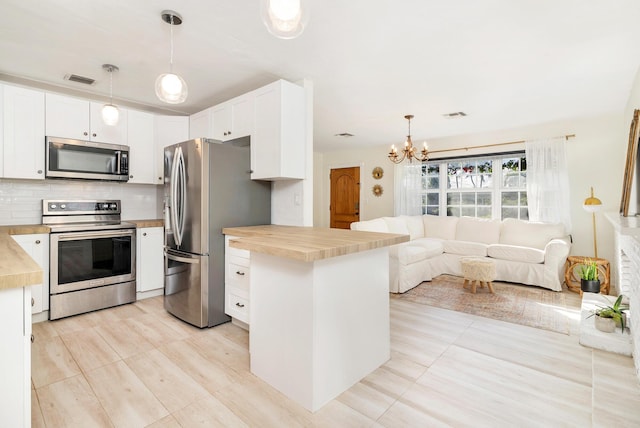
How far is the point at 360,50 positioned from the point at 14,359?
8.66ft

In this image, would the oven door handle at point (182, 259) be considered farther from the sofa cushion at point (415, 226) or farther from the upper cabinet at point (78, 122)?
the sofa cushion at point (415, 226)

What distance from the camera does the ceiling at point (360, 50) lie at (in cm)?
199

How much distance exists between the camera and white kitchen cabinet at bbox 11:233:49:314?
279 cm

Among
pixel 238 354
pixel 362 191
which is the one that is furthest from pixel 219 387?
pixel 362 191

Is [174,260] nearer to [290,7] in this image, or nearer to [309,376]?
[309,376]

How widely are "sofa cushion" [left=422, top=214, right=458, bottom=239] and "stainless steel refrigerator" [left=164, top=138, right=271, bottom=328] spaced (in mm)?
3697

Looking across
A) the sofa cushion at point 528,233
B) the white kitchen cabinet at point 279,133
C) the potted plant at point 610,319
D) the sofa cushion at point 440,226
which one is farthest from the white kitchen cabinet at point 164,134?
the sofa cushion at point 528,233

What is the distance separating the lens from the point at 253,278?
2.00m

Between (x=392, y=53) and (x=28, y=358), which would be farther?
(x=392, y=53)

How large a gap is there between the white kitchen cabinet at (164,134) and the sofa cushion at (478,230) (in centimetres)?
444

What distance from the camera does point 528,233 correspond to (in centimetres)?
455

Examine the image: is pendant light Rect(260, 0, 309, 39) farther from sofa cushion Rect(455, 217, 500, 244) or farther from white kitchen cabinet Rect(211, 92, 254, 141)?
sofa cushion Rect(455, 217, 500, 244)

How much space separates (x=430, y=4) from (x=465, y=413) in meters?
2.34

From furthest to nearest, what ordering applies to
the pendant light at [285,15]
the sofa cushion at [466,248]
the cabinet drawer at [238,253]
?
the sofa cushion at [466,248] < the cabinet drawer at [238,253] < the pendant light at [285,15]
